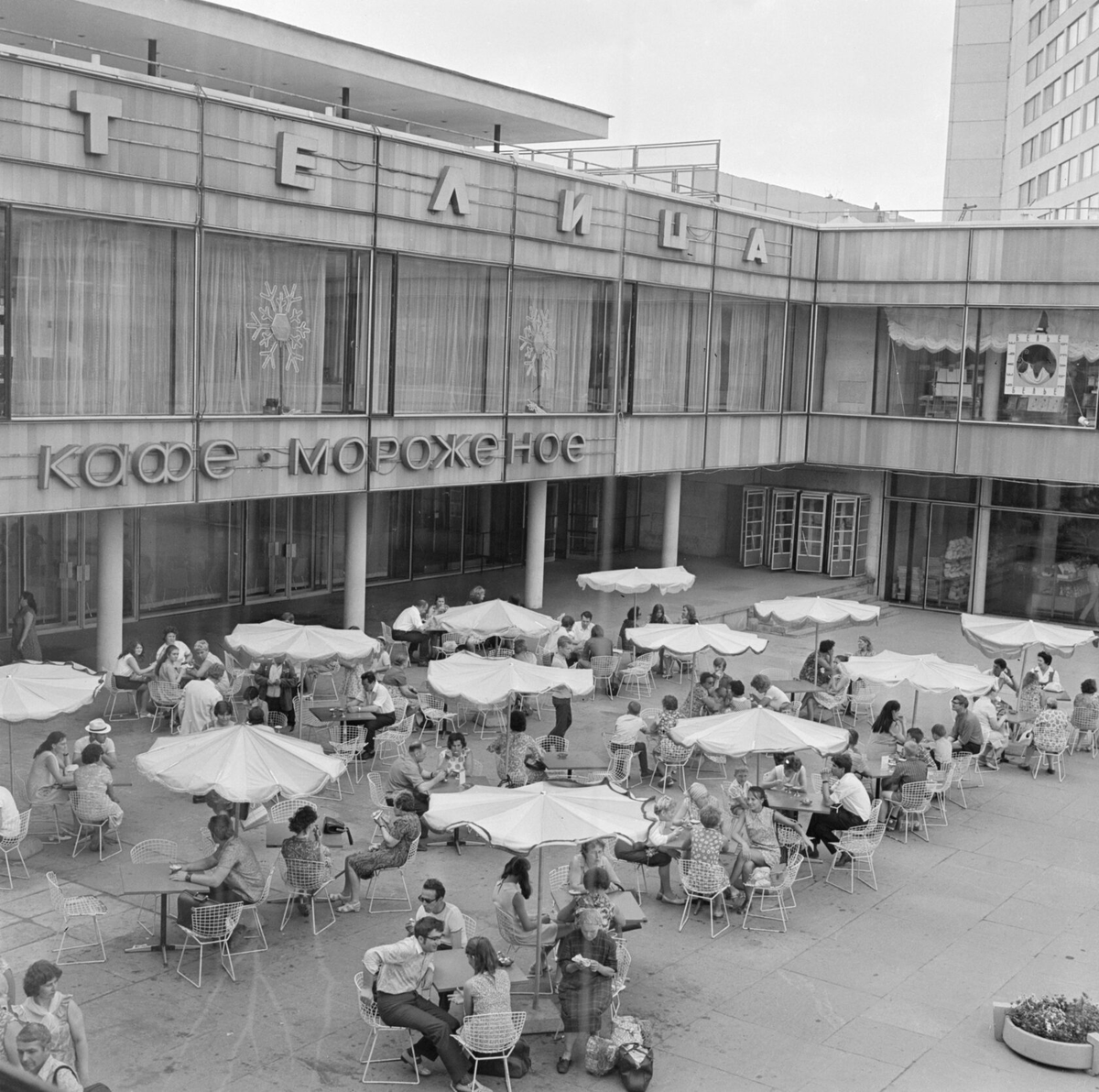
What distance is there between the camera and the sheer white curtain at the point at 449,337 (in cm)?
2611

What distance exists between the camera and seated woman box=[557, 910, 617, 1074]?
1116cm

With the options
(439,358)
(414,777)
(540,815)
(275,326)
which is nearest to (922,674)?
(414,777)

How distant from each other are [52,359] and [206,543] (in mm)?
8417

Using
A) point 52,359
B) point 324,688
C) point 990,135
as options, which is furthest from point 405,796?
point 990,135

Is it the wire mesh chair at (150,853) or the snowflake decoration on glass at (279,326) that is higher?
the snowflake decoration on glass at (279,326)

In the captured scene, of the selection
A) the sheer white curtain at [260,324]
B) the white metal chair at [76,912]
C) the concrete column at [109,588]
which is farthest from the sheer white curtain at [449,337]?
the white metal chair at [76,912]

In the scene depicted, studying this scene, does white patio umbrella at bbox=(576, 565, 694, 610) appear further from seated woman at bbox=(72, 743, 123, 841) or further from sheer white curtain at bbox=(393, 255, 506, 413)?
seated woman at bbox=(72, 743, 123, 841)

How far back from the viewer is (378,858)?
1398 cm

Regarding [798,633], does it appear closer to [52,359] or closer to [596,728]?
[596,728]

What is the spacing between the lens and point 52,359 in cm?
2062

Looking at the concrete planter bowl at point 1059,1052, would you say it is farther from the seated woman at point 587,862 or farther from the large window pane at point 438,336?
the large window pane at point 438,336

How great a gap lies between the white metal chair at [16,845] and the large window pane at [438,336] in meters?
12.4

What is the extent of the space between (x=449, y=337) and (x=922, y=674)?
1171 cm

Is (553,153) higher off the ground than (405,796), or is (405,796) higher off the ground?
(553,153)
